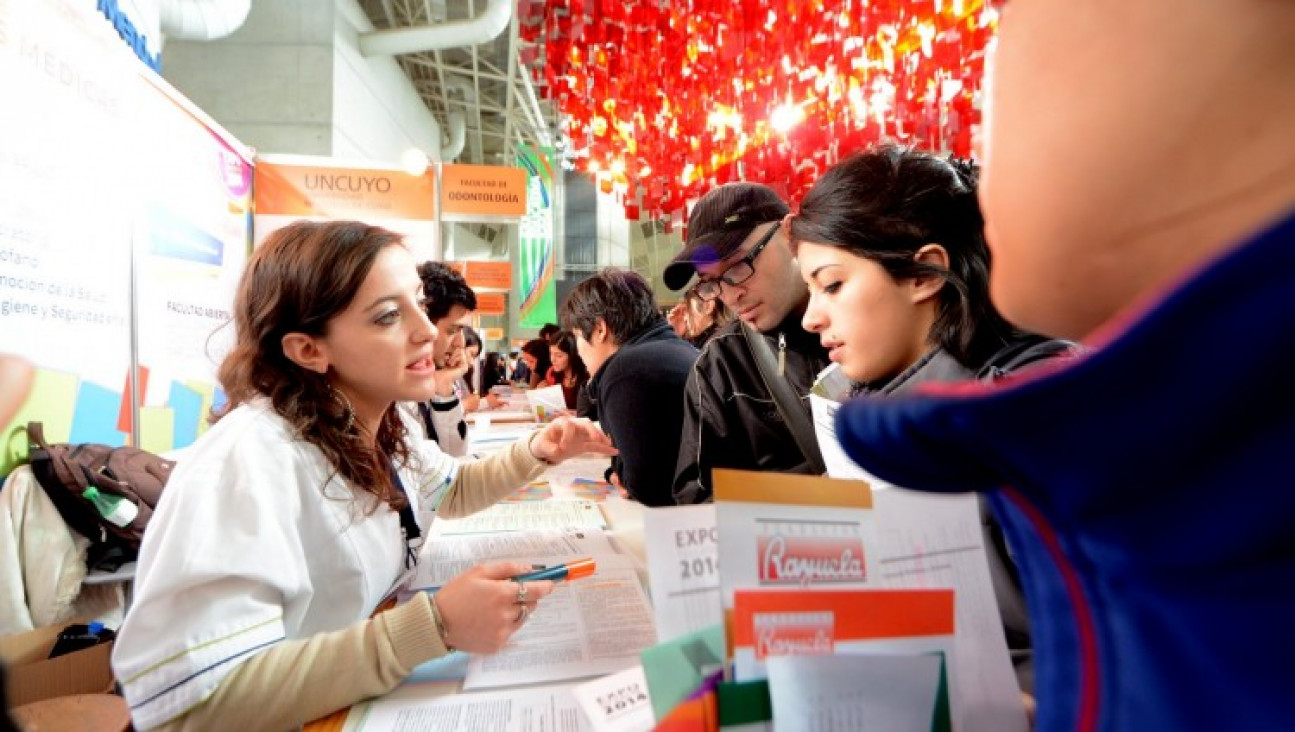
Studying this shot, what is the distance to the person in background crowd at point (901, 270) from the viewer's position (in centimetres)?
101

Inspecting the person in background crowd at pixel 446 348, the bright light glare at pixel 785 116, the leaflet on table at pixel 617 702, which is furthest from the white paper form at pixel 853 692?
the bright light glare at pixel 785 116

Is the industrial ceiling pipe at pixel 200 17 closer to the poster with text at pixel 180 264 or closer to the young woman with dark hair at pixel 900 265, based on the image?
the poster with text at pixel 180 264

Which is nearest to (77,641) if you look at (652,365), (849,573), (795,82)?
(652,365)

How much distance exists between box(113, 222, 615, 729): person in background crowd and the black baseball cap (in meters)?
0.81

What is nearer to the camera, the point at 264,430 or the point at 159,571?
the point at 159,571

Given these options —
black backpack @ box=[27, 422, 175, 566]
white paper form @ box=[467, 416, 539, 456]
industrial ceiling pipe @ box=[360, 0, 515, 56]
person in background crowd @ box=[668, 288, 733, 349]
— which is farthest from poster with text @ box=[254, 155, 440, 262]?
industrial ceiling pipe @ box=[360, 0, 515, 56]

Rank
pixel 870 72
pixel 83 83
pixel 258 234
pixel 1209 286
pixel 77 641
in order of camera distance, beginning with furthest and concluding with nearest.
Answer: pixel 870 72, pixel 258 234, pixel 83 83, pixel 77 641, pixel 1209 286

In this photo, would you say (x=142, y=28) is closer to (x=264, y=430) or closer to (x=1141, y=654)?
(x=264, y=430)

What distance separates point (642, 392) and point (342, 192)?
292cm

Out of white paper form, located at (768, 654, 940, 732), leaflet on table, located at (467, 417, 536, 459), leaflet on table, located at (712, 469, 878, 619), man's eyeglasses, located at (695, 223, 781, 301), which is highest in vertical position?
man's eyeglasses, located at (695, 223, 781, 301)

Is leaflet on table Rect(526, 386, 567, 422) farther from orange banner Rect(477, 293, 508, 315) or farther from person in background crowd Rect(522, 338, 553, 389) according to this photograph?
orange banner Rect(477, 293, 508, 315)

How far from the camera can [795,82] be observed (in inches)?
167

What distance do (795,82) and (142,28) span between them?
3849mm

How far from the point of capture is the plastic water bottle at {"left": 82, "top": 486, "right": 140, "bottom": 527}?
189cm
